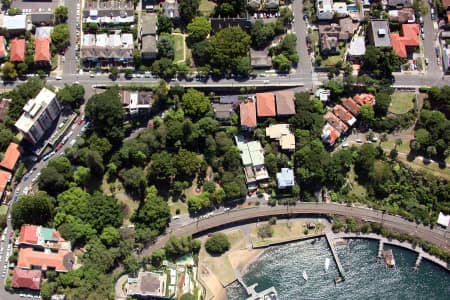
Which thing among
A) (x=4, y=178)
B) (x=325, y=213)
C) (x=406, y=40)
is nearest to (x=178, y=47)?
(x=4, y=178)

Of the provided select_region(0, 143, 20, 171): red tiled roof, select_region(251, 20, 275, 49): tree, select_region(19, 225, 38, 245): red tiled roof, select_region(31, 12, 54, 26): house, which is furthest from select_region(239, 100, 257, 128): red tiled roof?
select_region(19, 225, 38, 245): red tiled roof

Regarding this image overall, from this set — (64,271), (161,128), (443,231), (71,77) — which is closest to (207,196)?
(161,128)

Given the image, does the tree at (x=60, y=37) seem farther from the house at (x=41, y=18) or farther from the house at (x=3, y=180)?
the house at (x=3, y=180)

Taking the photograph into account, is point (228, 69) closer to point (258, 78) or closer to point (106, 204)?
point (258, 78)

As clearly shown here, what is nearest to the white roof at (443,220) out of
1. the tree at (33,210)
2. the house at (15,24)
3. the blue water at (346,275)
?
the blue water at (346,275)

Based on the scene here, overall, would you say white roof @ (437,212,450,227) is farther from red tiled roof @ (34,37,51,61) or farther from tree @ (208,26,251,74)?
red tiled roof @ (34,37,51,61)

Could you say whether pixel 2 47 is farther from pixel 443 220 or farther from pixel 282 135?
pixel 443 220
